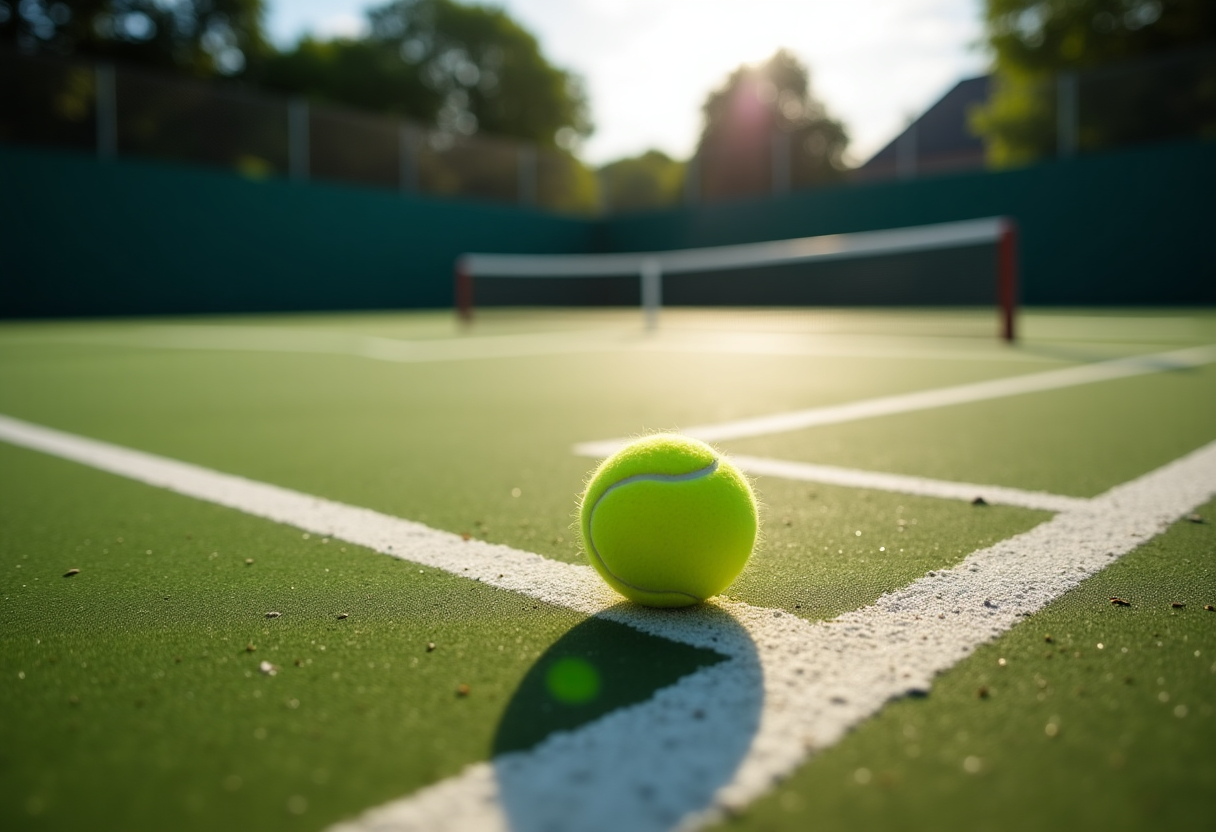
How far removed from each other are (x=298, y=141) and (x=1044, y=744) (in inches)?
792

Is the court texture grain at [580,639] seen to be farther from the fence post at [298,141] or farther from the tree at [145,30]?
the tree at [145,30]

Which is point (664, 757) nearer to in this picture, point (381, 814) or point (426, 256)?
point (381, 814)

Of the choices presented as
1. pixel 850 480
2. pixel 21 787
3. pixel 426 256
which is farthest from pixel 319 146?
pixel 21 787

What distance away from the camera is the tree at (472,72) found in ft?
141

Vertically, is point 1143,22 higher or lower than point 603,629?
higher

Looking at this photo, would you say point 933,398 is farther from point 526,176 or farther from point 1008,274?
point 526,176

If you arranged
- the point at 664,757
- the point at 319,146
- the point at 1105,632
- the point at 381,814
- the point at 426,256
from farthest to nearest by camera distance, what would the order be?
the point at 426,256 → the point at 319,146 → the point at 1105,632 → the point at 664,757 → the point at 381,814

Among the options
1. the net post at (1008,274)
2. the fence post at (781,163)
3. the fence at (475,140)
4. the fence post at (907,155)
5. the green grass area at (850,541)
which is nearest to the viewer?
the green grass area at (850,541)

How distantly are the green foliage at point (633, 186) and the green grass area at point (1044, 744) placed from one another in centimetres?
2385

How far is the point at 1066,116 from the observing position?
17.2m

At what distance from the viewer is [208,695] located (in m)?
1.38

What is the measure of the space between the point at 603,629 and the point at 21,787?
0.86m

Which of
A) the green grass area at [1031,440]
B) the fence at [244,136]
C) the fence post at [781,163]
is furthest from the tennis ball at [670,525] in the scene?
the fence post at [781,163]

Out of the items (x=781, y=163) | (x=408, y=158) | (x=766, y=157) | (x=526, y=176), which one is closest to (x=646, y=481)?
(x=408, y=158)
